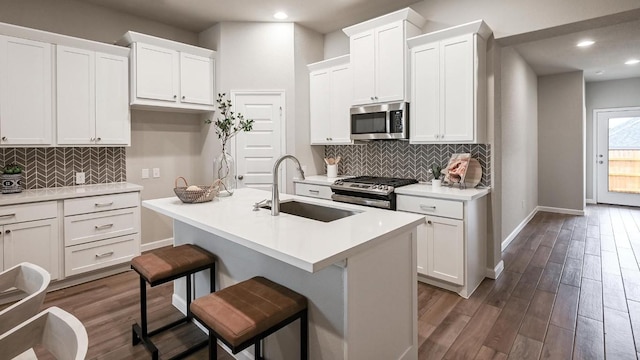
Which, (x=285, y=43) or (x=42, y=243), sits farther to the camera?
(x=285, y=43)

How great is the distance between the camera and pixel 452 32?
3154 mm

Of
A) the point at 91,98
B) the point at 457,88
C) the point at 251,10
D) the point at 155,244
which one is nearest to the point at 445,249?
the point at 457,88

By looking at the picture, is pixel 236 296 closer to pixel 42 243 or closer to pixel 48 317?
pixel 48 317

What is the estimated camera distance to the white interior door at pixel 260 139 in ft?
14.4

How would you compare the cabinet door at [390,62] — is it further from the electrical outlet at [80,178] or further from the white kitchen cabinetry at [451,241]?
the electrical outlet at [80,178]

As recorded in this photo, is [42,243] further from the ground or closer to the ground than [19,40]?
closer to the ground

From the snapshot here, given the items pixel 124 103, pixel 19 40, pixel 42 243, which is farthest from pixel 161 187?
pixel 19 40

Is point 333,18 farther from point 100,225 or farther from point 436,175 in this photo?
point 100,225

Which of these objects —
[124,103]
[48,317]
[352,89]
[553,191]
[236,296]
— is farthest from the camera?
[553,191]

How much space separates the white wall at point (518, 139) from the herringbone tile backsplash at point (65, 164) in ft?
15.0

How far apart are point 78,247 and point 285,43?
3.25 metres

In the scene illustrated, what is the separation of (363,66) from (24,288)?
3.42 metres

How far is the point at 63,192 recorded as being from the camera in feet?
10.5

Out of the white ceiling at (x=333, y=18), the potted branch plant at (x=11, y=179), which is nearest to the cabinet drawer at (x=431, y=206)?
the white ceiling at (x=333, y=18)
